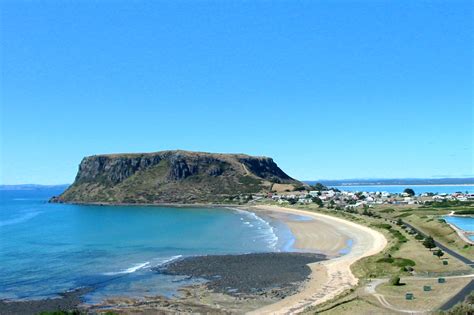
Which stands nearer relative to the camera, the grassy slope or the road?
the road

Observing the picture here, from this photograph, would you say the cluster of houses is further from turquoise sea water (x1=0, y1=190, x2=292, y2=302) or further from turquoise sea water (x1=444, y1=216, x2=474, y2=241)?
turquoise sea water (x1=0, y1=190, x2=292, y2=302)

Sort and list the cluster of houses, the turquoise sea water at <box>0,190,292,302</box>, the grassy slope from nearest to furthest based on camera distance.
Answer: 1. the grassy slope
2. the turquoise sea water at <box>0,190,292,302</box>
3. the cluster of houses

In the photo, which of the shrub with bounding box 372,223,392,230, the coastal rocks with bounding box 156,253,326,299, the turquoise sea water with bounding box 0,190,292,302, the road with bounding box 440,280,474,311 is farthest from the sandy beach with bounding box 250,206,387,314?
the road with bounding box 440,280,474,311

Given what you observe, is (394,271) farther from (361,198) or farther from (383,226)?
(361,198)

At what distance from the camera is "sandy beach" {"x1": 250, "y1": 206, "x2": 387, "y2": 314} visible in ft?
126

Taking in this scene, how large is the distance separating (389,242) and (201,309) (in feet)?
126

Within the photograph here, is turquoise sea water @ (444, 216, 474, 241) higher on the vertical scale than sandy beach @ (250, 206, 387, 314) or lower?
higher

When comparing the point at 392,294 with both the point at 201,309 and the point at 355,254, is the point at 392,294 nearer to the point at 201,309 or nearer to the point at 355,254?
the point at 201,309

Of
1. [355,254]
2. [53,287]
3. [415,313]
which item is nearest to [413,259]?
[355,254]

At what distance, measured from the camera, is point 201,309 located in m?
37.3

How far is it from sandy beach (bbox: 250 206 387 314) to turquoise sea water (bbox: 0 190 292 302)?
4.87m

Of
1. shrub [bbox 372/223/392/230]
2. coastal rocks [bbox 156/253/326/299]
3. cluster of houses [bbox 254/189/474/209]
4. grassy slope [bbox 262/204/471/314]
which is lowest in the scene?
coastal rocks [bbox 156/253/326/299]

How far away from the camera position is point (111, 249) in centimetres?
7319

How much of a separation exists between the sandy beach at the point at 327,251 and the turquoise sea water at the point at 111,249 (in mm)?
4873
